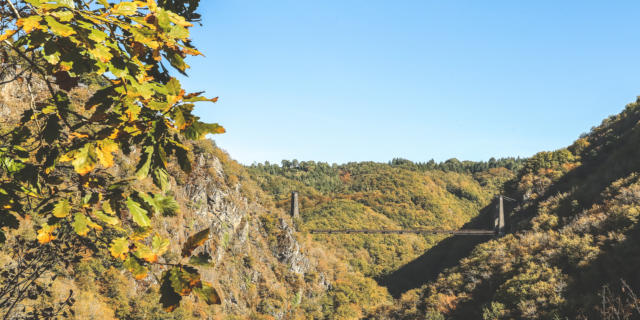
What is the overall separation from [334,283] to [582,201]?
2364 cm

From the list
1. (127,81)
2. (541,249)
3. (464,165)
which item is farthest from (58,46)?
(464,165)

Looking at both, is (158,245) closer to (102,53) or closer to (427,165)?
(102,53)

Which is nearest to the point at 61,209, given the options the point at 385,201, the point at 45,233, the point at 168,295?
the point at 45,233

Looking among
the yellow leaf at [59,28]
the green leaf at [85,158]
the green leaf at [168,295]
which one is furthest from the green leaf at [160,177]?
the yellow leaf at [59,28]

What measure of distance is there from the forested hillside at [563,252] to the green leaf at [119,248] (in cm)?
1171

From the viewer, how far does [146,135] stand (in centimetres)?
182

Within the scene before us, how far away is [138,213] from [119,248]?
1.23 ft

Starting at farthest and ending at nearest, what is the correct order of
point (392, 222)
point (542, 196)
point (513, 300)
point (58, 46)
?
point (392, 222) < point (542, 196) < point (513, 300) < point (58, 46)

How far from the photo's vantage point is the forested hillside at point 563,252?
14930 mm

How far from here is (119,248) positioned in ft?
6.26

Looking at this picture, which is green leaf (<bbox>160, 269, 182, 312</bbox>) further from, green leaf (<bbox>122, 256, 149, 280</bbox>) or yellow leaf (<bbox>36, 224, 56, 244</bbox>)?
yellow leaf (<bbox>36, 224, 56, 244</bbox>)

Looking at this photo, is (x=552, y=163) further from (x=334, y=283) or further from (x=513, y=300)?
(x=334, y=283)

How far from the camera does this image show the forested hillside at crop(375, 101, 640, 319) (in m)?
14.9

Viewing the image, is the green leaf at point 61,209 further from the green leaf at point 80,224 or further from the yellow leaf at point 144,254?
the yellow leaf at point 144,254
